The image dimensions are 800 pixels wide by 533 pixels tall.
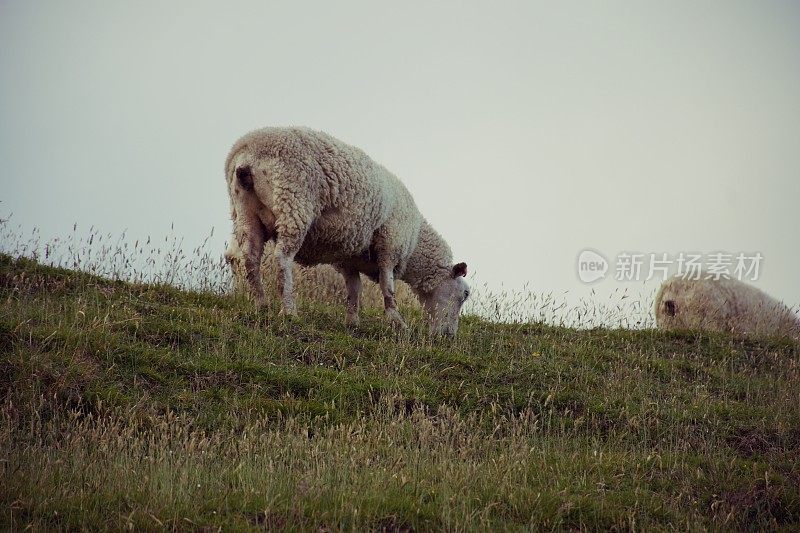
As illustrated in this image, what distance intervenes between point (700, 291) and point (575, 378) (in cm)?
800

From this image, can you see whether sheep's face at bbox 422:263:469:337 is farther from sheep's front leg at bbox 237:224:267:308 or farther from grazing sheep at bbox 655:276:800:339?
grazing sheep at bbox 655:276:800:339

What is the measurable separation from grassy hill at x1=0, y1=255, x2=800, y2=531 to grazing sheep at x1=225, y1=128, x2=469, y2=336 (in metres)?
0.60

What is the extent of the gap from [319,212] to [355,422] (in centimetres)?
411

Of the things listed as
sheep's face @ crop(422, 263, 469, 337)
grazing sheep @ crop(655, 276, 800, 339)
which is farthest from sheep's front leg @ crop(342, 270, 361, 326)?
grazing sheep @ crop(655, 276, 800, 339)

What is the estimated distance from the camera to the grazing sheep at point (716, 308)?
1587cm

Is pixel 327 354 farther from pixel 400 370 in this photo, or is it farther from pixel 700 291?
pixel 700 291

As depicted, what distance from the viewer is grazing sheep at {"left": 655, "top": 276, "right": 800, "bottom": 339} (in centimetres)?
1587

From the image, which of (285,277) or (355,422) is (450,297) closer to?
(285,277)

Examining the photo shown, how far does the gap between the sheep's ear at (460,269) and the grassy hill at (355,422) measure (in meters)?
1.19

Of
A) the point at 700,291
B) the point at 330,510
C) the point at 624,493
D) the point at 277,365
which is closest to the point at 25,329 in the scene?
the point at 277,365

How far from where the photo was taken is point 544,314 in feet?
42.3

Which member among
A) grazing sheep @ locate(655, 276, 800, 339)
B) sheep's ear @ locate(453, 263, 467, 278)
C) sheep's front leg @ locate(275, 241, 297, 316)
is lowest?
sheep's front leg @ locate(275, 241, 297, 316)

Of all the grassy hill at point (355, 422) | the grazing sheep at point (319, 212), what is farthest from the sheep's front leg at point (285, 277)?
the grassy hill at point (355, 422)

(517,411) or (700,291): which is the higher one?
(700,291)
